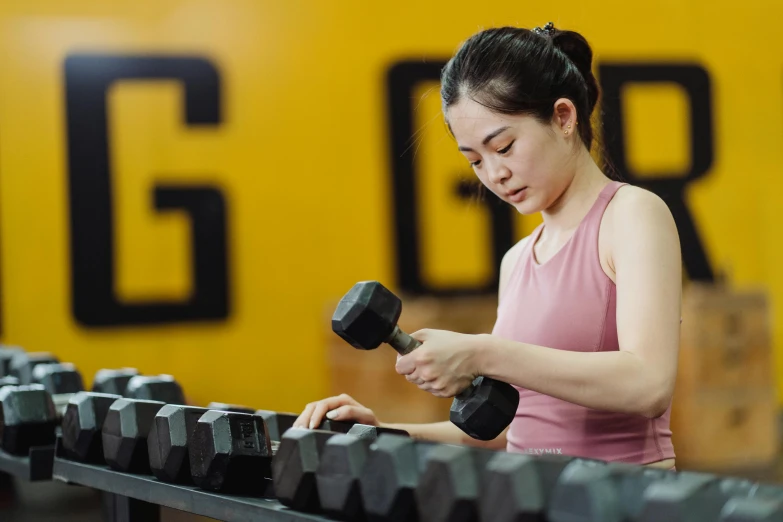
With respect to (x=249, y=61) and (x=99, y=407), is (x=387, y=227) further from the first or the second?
(x=99, y=407)

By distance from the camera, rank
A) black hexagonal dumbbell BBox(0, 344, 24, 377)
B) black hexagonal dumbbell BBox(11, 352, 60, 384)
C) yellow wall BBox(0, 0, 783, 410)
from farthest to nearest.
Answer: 1. yellow wall BBox(0, 0, 783, 410)
2. black hexagonal dumbbell BBox(0, 344, 24, 377)
3. black hexagonal dumbbell BBox(11, 352, 60, 384)

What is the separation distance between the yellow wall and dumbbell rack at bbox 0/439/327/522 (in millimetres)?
2636

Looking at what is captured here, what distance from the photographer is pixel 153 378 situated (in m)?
1.37

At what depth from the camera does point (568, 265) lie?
1224mm

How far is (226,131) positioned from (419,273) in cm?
102

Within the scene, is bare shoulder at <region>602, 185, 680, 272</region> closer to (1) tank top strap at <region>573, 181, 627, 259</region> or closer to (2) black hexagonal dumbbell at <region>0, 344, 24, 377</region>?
(1) tank top strap at <region>573, 181, 627, 259</region>

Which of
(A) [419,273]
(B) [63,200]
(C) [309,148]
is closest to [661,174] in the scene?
(A) [419,273]

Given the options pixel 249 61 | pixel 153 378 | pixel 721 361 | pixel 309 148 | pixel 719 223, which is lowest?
pixel 721 361

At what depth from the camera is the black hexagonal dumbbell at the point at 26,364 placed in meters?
1.68

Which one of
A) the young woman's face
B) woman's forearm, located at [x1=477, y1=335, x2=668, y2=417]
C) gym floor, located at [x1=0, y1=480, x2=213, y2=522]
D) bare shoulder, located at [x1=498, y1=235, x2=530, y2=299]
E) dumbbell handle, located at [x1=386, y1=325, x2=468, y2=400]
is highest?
the young woman's face

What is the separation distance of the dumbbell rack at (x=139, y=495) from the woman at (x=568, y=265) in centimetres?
A: 18

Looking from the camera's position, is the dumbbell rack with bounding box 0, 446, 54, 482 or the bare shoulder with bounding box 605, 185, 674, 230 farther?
the dumbbell rack with bounding box 0, 446, 54, 482

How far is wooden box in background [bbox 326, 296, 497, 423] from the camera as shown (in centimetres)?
370

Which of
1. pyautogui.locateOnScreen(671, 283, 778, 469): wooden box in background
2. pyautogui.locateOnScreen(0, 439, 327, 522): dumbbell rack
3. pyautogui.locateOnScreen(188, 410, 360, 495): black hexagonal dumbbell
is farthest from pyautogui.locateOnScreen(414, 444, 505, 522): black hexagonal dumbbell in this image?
pyautogui.locateOnScreen(671, 283, 778, 469): wooden box in background
